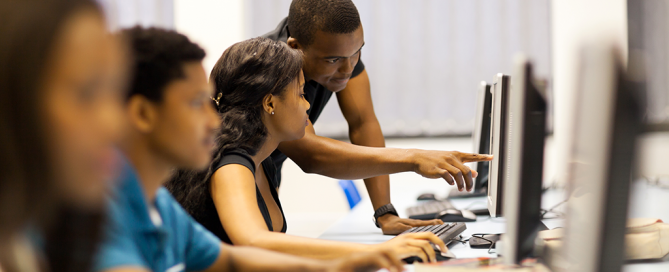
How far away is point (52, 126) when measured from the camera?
39cm

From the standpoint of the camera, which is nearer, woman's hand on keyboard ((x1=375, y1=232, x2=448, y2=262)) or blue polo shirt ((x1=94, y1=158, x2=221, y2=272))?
blue polo shirt ((x1=94, y1=158, x2=221, y2=272))

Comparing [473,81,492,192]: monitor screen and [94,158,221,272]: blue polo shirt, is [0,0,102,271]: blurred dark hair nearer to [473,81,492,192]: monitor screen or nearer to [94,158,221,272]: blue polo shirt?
[94,158,221,272]: blue polo shirt

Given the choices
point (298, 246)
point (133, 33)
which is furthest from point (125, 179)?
point (298, 246)

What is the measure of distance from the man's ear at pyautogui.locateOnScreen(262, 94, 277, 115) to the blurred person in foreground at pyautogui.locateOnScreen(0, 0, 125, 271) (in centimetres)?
80

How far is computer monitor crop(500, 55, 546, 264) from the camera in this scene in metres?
0.74

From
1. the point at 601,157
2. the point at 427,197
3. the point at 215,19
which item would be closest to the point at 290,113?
the point at 601,157

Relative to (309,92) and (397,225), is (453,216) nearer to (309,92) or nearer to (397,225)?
(397,225)

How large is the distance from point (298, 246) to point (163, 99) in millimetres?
451

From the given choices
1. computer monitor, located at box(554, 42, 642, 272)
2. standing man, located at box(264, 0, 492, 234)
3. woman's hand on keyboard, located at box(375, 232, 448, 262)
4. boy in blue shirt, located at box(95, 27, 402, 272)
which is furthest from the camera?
standing man, located at box(264, 0, 492, 234)

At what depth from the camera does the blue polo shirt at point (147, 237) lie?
0.54m

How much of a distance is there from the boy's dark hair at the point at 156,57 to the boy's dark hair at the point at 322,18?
89cm

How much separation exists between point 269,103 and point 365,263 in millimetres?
612

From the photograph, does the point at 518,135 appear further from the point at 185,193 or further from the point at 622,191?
the point at 185,193

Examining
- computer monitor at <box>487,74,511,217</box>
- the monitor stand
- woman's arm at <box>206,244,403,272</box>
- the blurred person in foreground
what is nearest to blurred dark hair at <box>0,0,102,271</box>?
the blurred person in foreground
